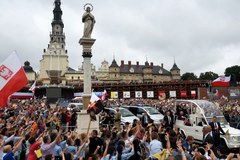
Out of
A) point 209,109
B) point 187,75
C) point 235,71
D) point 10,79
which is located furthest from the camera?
point 187,75

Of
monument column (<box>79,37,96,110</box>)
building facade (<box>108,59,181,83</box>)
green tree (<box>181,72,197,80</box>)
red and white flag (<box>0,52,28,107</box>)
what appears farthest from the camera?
green tree (<box>181,72,197,80</box>)

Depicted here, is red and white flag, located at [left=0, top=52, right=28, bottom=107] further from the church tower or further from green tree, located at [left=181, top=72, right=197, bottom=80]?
green tree, located at [left=181, top=72, right=197, bottom=80]

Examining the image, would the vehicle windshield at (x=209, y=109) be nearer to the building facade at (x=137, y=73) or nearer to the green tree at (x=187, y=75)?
the building facade at (x=137, y=73)

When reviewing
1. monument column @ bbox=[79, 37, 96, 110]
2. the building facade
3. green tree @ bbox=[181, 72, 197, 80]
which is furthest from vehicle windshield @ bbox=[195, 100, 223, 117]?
green tree @ bbox=[181, 72, 197, 80]

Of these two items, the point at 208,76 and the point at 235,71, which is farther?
the point at 208,76

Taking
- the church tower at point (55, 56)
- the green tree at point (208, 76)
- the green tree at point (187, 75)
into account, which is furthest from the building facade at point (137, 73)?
the church tower at point (55, 56)

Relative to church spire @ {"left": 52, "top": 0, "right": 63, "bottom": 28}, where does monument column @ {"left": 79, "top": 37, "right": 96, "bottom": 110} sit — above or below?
below

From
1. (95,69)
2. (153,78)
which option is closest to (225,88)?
(153,78)

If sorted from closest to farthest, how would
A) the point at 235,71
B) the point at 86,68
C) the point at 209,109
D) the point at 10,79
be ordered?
the point at 10,79 < the point at 209,109 < the point at 86,68 < the point at 235,71

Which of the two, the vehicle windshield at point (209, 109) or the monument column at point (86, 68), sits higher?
the monument column at point (86, 68)

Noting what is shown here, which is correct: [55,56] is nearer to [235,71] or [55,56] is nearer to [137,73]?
[137,73]

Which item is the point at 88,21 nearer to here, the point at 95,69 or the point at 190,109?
the point at 190,109

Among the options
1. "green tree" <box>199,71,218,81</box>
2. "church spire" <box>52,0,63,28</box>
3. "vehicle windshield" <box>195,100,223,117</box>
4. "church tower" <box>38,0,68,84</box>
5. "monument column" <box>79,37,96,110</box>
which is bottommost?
"vehicle windshield" <box>195,100,223,117</box>

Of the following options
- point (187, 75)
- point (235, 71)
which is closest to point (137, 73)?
point (187, 75)
